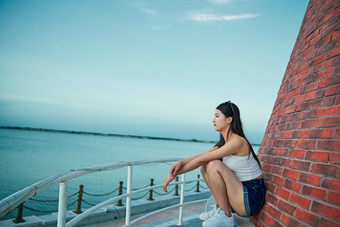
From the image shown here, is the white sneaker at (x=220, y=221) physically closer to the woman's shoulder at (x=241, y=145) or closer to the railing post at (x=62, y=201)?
the woman's shoulder at (x=241, y=145)

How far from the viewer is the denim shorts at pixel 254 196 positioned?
219cm

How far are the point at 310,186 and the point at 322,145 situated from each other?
285 millimetres

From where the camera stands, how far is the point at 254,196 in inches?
86.0

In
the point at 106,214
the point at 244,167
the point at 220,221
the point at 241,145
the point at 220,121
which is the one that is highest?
the point at 220,121

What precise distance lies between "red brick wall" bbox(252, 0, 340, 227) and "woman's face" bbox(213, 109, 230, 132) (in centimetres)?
51

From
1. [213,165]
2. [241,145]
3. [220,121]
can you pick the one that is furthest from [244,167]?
[220,121]

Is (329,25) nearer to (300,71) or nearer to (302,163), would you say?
(300,71)

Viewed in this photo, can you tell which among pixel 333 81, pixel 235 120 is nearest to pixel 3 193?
pixel 235 120

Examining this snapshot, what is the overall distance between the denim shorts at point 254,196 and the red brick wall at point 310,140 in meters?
0.06

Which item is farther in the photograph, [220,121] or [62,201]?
[220,121]

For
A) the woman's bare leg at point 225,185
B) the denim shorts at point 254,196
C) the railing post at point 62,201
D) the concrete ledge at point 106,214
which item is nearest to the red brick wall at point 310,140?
the denim shorts at point 254,196

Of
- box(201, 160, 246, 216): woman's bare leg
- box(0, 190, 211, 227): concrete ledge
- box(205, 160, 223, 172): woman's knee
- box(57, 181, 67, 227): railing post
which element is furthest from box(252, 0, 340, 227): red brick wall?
box(0, 190, 211, 227): concrete ledge

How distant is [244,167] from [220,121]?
0.57 m

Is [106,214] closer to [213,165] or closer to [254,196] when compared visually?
[213,165]
